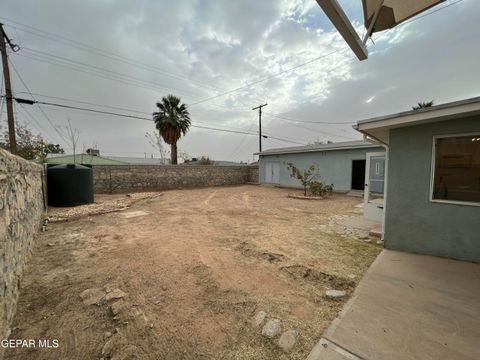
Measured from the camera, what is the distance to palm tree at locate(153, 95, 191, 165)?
16812mm

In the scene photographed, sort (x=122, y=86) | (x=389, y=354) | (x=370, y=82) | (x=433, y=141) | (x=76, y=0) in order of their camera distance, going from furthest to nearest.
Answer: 1. (x=122, y=86)
2. (x=370, y=82)
3. (x=76, y=0)
4. (x=433, y=141)
5. (x=389, y=354)

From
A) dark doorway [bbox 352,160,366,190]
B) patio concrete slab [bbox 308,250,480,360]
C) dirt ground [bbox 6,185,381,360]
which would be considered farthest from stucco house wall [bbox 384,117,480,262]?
dark doorway [bbox 352,160,366,190]

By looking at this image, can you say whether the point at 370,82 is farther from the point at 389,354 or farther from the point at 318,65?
the point at 389,354

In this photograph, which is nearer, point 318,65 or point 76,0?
point 76,0

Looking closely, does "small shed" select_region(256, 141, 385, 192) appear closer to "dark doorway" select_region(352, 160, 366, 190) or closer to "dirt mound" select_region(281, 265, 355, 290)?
"dark doorway" select_region(352, 160, 366, 190)

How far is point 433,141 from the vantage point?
132 inches

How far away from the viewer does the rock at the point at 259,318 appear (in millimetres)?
1986

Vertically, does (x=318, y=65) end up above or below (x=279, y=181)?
above

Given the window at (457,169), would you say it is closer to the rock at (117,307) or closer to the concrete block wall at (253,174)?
the rock at (117,307)

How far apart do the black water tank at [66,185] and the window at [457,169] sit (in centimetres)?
1080

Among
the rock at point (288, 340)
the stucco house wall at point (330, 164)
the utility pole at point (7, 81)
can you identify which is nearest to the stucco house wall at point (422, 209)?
the rock at point (288, 340)

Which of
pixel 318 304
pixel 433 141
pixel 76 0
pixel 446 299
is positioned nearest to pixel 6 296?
pixel 318 304

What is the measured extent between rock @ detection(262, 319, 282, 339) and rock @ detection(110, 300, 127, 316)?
159 centimetres

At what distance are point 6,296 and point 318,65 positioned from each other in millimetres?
12294
